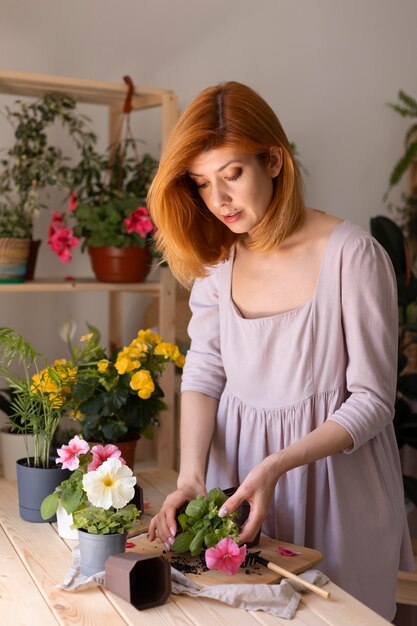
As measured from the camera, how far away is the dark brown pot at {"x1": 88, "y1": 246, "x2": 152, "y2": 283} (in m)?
2.65

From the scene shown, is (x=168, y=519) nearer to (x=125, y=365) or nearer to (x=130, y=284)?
(x=125, y=365)

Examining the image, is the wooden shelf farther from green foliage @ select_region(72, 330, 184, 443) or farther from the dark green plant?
the dark green plant

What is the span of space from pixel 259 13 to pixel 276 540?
2.28 m

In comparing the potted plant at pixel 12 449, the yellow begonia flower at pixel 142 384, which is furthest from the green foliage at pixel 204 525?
the potted plant at pixel 12 449

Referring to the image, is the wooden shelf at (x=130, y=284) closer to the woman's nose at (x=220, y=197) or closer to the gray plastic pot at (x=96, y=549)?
the woman's nose at (x=220, y=197)

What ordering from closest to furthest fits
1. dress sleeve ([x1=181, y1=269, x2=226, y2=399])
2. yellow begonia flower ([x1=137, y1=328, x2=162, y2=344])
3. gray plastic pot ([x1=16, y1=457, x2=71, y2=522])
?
gray plastic pot ([x1=16, y1=457, x2=71, y2=522]) < dress sleeve ([x1=181, y1=269, x2=226, y2=399]) < yellow begonia flower ([x1=137, y1=328, x2=162, y2=344])

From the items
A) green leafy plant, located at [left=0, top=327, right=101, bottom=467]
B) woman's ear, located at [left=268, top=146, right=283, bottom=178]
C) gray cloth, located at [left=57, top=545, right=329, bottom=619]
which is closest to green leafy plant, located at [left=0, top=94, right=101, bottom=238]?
green leafy plant, located at [left=0, top=327, right=101, bottom=467]

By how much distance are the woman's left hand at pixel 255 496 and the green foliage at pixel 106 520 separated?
17 cm

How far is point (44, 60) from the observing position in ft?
9.29

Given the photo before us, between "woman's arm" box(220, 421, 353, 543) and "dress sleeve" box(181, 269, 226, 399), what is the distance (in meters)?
0.38

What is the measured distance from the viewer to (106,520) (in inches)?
56.8

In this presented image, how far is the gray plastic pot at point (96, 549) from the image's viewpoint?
4.66 feet

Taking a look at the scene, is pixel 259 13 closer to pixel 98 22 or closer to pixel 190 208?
pixel 98 22

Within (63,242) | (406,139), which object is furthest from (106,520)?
(406,139)
